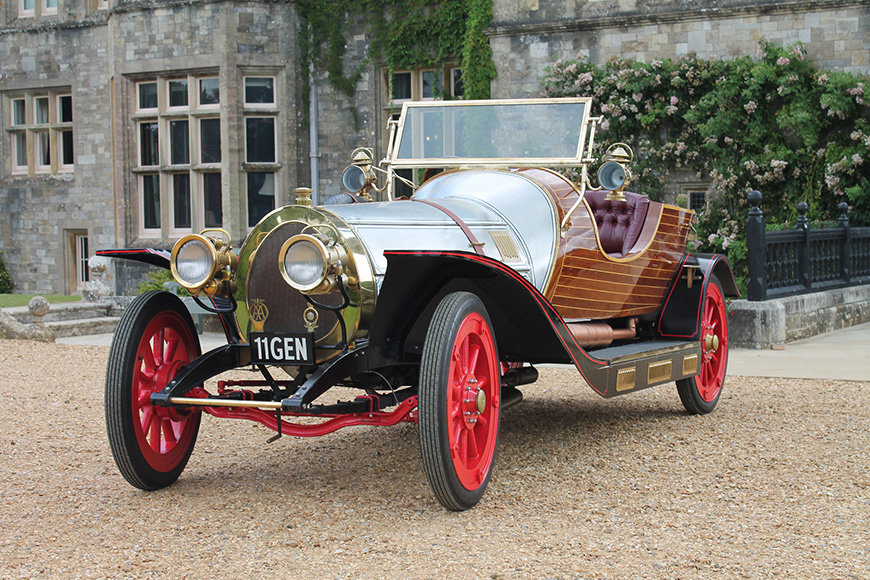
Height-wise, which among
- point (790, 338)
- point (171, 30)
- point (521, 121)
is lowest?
point (790, 338)

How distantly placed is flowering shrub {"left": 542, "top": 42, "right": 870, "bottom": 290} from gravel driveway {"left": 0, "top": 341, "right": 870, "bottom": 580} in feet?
22.6

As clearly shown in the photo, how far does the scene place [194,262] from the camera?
3977mm

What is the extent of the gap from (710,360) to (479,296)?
246 centimetres

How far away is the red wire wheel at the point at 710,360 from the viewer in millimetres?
5773

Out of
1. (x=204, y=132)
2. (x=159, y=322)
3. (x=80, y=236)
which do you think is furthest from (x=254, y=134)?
(x=159, y=322)

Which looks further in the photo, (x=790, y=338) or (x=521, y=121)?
(x=790, y=338)

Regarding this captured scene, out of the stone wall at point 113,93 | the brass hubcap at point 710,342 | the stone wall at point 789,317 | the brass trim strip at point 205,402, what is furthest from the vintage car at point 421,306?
the stone wall at point 113,93

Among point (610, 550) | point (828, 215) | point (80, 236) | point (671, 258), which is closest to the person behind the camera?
point (610, 550)

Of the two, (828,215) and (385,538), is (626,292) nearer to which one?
(385,538)

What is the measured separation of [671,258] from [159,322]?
308cm

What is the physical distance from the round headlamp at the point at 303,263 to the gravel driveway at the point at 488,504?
910 millimetres

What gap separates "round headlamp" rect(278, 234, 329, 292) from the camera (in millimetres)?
3645

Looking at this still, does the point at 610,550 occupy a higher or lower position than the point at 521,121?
lower

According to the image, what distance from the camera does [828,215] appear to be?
1224cm
